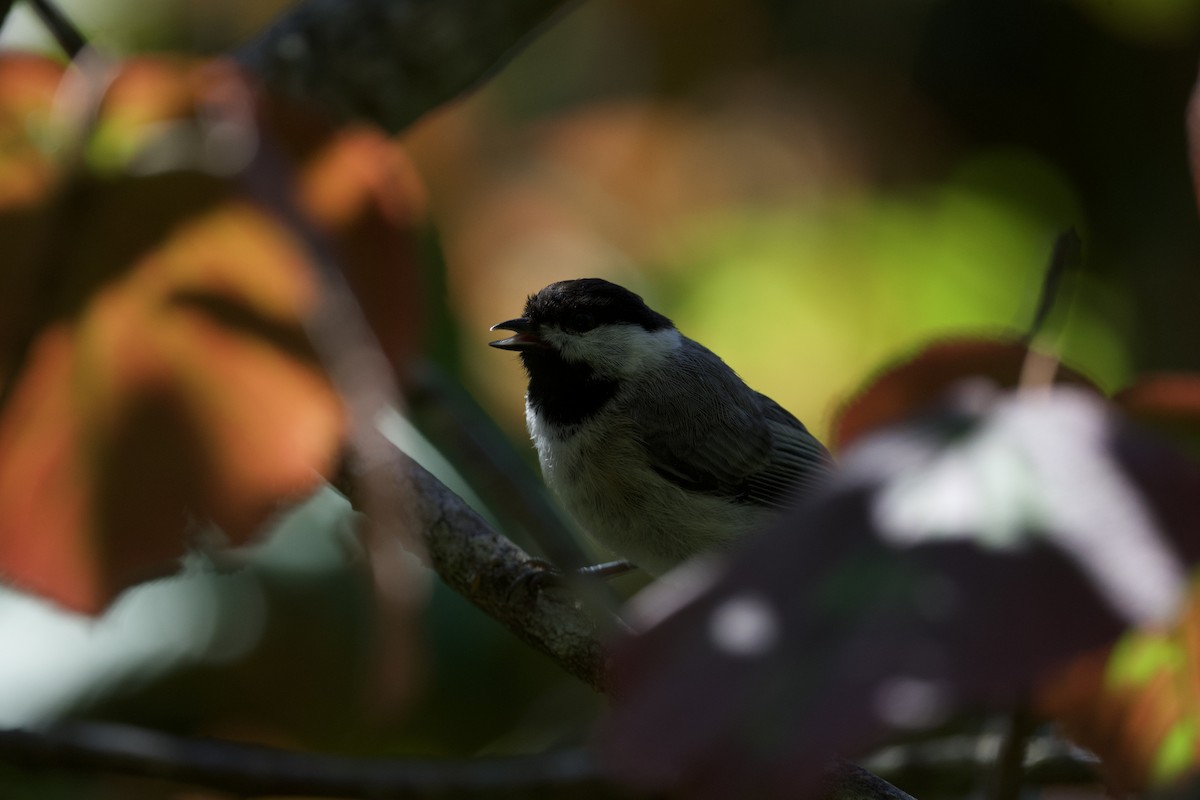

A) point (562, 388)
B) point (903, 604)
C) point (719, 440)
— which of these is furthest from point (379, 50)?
point (903, 604)

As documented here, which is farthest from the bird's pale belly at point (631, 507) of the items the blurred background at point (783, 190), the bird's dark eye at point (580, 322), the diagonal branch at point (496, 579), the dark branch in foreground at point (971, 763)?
the diagonal branch at point (496, 579)

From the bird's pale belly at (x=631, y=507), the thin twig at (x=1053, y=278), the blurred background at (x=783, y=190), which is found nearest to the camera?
the thin twig at (x=1053, y=278)

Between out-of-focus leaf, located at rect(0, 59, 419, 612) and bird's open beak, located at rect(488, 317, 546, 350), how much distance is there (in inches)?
55.6

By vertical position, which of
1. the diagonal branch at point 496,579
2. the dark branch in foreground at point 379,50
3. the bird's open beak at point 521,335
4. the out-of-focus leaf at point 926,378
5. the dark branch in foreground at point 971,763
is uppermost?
the dark branch in foreground at point 379,50

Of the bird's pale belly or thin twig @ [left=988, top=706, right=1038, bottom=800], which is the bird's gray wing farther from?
thin twig @ [left=988, top=706, right=1038, bottom=800]

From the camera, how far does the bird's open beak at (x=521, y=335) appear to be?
2355 mm

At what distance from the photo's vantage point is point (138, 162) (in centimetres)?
86

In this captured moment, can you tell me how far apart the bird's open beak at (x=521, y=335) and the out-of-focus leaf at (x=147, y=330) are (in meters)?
1.41

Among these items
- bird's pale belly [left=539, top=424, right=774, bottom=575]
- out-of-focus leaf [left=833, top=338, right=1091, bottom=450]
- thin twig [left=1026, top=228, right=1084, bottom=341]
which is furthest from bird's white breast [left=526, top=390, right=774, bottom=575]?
thin twig [left=1026, top=228, right=1084, bottom=341]

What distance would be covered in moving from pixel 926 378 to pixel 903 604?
1.75ft

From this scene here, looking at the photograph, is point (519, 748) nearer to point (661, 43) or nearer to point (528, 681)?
point (528, 681)

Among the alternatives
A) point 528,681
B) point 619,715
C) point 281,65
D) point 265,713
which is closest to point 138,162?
point 619,715

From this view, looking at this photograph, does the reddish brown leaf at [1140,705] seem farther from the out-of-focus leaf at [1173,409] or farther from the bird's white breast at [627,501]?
the bird's white breast at [627,501]

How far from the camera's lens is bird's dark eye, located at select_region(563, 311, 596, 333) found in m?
2.47
